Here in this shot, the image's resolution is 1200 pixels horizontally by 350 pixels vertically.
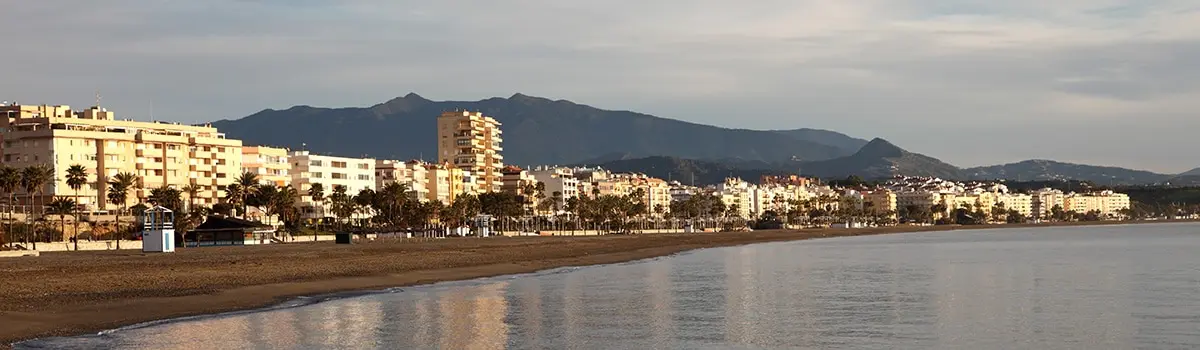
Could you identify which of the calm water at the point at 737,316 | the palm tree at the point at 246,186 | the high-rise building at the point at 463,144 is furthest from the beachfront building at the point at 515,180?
the calm water at the point at 737,316

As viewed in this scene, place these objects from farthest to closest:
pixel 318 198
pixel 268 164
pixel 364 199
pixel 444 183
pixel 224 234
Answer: pixel 444 183 < pixel 268 164 < pixel 364 199 < pixel 318 198 < pixel 224 234

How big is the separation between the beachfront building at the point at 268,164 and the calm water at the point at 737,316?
297 feet

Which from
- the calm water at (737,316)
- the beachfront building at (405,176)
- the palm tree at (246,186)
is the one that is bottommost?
the calm water at (737,316)

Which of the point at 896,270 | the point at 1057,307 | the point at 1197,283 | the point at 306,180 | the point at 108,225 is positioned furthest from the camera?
the point at 306,180

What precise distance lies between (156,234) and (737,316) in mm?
43383

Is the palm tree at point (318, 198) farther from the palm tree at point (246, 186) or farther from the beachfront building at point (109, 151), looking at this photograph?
the beachfront building at point (109, 151)

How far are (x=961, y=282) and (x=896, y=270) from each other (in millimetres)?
9537

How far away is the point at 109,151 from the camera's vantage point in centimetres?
11100

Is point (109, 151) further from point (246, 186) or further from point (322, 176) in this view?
point (322, 176)

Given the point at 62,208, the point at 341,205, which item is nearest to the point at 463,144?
the point at 341,205

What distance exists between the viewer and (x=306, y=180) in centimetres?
13912

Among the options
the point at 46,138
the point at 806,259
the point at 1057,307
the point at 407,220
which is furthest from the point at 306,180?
the point at 1057,307

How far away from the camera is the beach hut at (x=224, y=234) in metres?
88.9

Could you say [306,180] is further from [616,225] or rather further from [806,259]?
[806,259]
